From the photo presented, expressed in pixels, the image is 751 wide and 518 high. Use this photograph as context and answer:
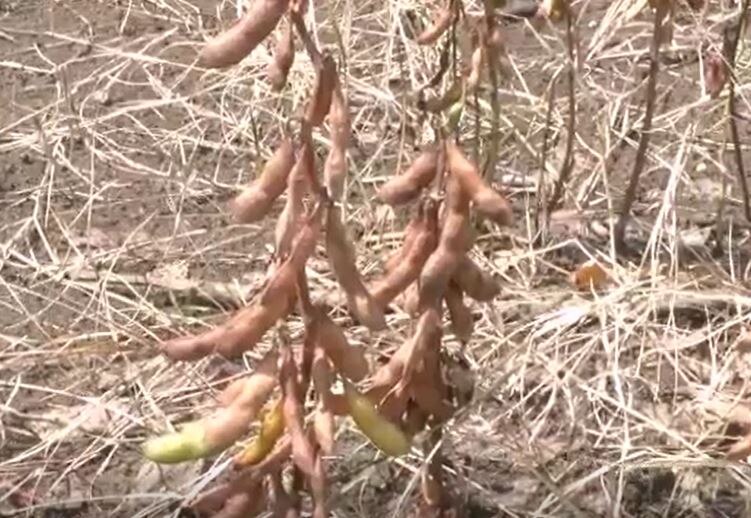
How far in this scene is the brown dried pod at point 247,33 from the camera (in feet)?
4.25

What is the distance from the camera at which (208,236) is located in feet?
8.11

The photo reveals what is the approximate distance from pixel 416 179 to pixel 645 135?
81cm

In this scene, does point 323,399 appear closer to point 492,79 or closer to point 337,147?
point 337,147

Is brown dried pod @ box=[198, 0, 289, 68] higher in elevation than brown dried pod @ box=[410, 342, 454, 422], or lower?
higher

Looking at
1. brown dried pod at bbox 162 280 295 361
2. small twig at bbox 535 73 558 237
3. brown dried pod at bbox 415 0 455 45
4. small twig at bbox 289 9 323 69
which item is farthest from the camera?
small twig at bbox 535 73 558 237

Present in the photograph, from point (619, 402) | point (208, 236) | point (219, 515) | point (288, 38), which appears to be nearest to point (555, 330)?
point (619, 402)

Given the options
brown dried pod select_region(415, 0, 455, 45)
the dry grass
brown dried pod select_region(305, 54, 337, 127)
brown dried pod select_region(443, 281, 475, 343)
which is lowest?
the dry grass

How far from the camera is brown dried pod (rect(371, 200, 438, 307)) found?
150cm

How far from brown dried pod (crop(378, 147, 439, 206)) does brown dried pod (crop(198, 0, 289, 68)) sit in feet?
0.77

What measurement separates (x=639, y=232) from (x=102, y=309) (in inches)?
30.3

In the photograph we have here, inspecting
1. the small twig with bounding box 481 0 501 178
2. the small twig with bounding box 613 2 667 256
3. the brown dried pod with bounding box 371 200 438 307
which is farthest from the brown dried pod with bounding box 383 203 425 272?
the small twig with bounding box 613 2 667 256

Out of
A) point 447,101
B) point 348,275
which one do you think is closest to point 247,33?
point 348,275

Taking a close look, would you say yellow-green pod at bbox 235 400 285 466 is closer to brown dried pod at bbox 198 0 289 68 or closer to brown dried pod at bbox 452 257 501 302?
brown dried pod at bbox 452 257 501 302

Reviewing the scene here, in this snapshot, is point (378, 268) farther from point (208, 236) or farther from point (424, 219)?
point (424, 219)
